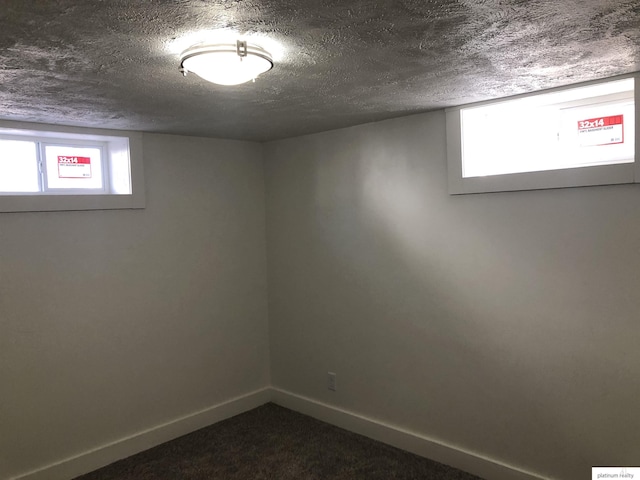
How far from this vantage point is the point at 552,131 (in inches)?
108

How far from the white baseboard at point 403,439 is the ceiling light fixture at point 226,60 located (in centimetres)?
246

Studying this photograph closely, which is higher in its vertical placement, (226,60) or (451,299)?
(226,60)

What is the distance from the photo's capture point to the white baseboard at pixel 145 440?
3031 mm

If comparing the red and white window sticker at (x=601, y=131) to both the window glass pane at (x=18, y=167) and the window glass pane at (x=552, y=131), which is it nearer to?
the window glass pane at (x=552, y=131)

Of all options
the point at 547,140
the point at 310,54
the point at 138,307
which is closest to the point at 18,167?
the point at 138,307

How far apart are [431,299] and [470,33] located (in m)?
1.82

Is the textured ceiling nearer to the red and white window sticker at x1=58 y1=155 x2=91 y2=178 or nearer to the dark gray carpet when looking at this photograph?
the red and white window sticker at x1=58 y1=155 x2=91 y2=178

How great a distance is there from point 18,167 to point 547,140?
10.0ft

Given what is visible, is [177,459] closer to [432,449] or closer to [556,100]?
[432,449]

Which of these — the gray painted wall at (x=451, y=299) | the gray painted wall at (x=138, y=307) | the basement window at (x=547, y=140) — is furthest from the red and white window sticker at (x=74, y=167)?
the basement window at (x=547, y=140)

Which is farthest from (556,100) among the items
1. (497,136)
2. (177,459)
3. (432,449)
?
(177,459)

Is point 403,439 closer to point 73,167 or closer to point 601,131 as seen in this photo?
point 601,131

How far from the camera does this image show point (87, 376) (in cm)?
317

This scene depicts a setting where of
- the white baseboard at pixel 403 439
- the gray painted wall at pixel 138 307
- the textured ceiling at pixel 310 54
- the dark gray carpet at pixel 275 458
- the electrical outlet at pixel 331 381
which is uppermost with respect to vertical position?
the textured ceiling at pixel 310 54
